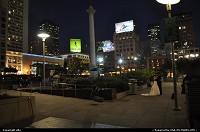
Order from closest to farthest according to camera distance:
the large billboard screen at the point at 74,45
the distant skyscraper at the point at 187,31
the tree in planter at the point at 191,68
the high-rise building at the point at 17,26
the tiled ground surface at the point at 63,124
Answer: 1. the tiled ground surface at the point at 63,124
2. the tree in planter at the point at 191,68
3. the large billboard screen at the point at 74,45
4. the high-rise building at the point at 17,26
5. the distant skyscraper at the point at 187,31

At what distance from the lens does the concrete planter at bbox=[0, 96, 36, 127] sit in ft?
21.2

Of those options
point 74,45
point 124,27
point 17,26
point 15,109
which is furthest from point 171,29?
point 17,26

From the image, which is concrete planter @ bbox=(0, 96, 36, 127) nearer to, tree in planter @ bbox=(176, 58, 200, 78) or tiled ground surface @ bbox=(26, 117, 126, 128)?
tiled ground surface @ bbox=(26, 117, 126, 128)

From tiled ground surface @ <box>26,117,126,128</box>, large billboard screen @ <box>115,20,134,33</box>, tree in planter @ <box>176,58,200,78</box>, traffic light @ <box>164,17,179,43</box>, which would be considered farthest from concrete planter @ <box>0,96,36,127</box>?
large billboard screen @ <box>115,20,134,33</box>

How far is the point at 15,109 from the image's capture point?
700cm

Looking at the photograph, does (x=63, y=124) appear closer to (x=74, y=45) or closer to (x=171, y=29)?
(x=171, y=29)

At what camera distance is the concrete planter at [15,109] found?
21.2 ft

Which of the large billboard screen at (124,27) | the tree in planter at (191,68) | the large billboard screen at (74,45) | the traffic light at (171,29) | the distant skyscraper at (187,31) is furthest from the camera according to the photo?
the distant skyscraper at (187,31)

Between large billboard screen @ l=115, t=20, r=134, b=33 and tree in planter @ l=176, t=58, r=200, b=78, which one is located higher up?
large billboard screen @ l=115, t=20, r=134, b=33

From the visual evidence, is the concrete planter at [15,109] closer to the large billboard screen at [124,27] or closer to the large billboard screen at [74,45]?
the large billboard screen at [74,45]

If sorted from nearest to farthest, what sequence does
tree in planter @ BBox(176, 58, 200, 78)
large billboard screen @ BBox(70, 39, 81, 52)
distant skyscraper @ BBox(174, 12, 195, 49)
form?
tree in planter @ BBox(176, 58, 200, 78) → large billboard screen @ BBox(70, 39, 81, 52) → distant skyscraper @ BBox(174, 12, 195, 49)

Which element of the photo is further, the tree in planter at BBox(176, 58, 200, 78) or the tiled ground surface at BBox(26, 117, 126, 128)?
the tree in planter at BBox(176, 58, 200, 78)

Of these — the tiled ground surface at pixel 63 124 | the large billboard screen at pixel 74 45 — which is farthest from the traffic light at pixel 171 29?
the large billboard screen at pixel 74 45

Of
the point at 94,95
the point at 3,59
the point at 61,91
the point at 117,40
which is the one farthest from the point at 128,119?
the point at 117,40
